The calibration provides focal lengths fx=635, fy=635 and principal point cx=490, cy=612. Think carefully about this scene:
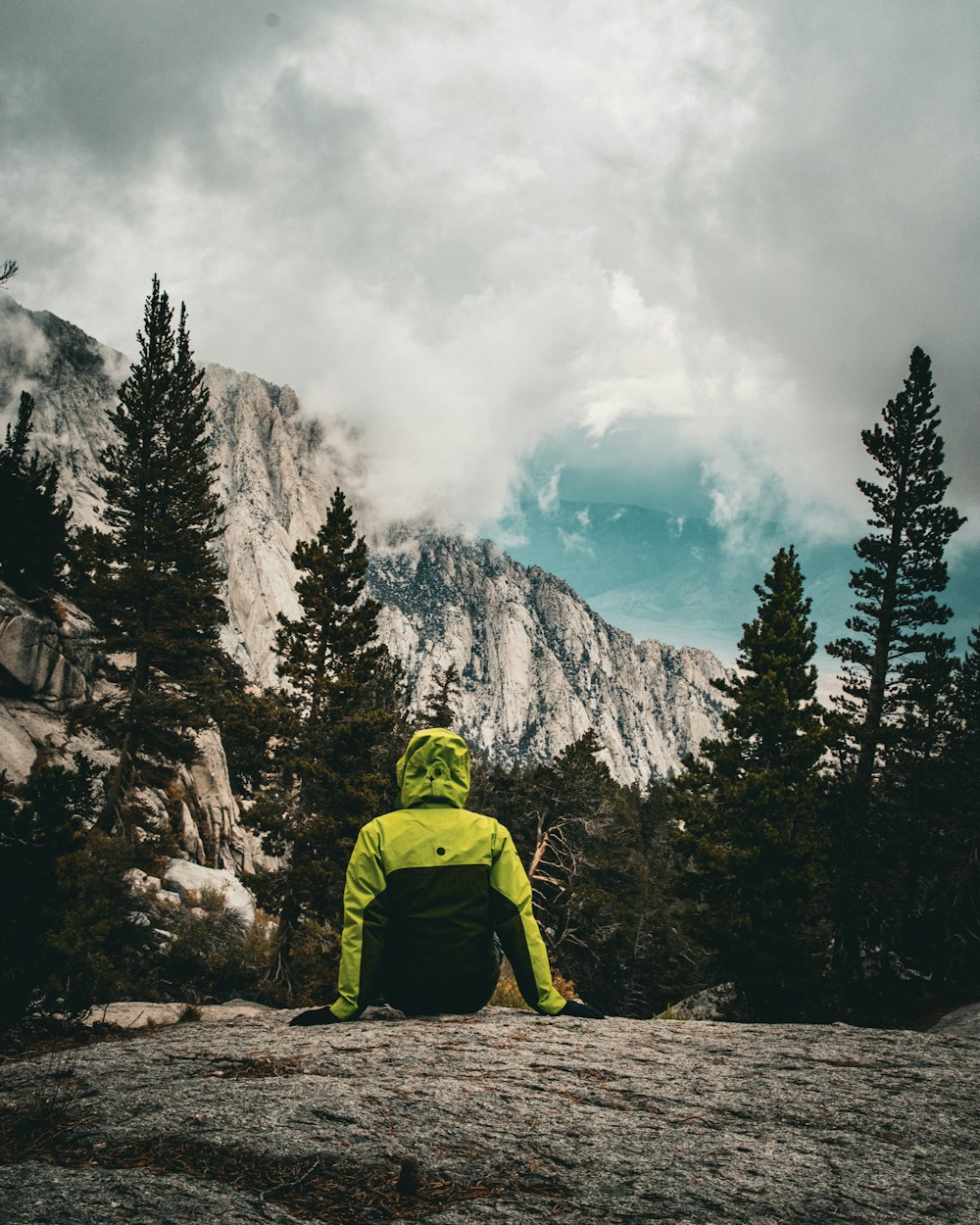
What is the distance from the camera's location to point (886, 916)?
18.5 meters

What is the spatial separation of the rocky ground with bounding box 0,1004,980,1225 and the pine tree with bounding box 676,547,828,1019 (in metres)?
12.7

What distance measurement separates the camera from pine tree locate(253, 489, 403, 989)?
56.3 feet

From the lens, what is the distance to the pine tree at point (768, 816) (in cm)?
1570

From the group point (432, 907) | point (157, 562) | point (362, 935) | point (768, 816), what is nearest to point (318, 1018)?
point (362, 935)

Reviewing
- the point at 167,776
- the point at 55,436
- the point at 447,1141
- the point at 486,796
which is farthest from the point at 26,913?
the point at 55,436

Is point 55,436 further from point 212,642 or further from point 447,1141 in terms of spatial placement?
point 447,1141

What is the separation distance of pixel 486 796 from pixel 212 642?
44.6 ft

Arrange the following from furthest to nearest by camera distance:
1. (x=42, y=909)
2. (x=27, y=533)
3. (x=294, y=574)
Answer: (x=294, y=574) < (x=27, y=533) < (x=42, y=909)

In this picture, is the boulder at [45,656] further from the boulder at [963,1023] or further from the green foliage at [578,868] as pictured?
the boulder at [963,1023]

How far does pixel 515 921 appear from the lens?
4.52 meters

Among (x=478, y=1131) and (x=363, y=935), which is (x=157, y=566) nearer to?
(x=363, y=935)

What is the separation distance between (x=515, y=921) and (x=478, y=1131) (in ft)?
5.80

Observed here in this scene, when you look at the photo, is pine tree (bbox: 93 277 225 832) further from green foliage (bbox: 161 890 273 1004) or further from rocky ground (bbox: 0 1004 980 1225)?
rocky ground (bbox: 0 1004 980 1225)

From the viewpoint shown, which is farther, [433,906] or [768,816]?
[768,816]
